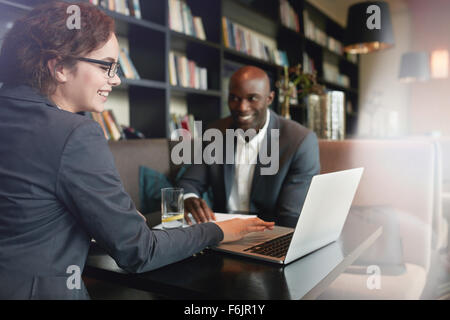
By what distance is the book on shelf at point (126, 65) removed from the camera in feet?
8.34

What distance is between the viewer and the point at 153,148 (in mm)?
2230

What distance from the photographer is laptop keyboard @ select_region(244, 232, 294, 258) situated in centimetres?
89

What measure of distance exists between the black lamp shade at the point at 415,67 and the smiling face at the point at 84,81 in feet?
18.0

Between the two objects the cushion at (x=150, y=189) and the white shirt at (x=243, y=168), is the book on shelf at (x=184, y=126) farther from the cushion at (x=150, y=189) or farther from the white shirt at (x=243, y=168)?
the white shirt at (x=243, y=168)

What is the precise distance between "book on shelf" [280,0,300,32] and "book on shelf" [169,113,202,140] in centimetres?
172

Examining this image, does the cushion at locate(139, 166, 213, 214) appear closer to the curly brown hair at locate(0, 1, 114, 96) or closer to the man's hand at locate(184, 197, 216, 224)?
the man's hand at locate(184, 197, 216, 224)

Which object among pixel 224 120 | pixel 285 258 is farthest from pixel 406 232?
pixel 285 258

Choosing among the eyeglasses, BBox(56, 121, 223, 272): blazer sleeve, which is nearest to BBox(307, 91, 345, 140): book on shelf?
the eyeglasses

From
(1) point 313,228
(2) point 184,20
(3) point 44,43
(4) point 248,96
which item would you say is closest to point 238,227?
(1) point 313,228

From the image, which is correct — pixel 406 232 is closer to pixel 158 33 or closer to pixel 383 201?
pixel 383 201

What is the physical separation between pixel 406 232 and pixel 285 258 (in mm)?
1285

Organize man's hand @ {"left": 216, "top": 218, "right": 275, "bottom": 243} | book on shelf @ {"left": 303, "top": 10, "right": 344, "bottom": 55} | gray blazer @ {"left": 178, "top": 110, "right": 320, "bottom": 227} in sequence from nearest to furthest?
man's hand @ {"left": 216, "top": 218, "right": 275, "bottom": 243} → gray blazer @ {"left": 178, "top": 110, "right": 320, "bottom": 227} → book on shelf @ {"left": 303, "top": 10, "right": 344, "bottom": 55}

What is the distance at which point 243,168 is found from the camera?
1.94m

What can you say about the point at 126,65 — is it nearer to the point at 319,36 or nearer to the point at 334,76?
the point at 319,36
